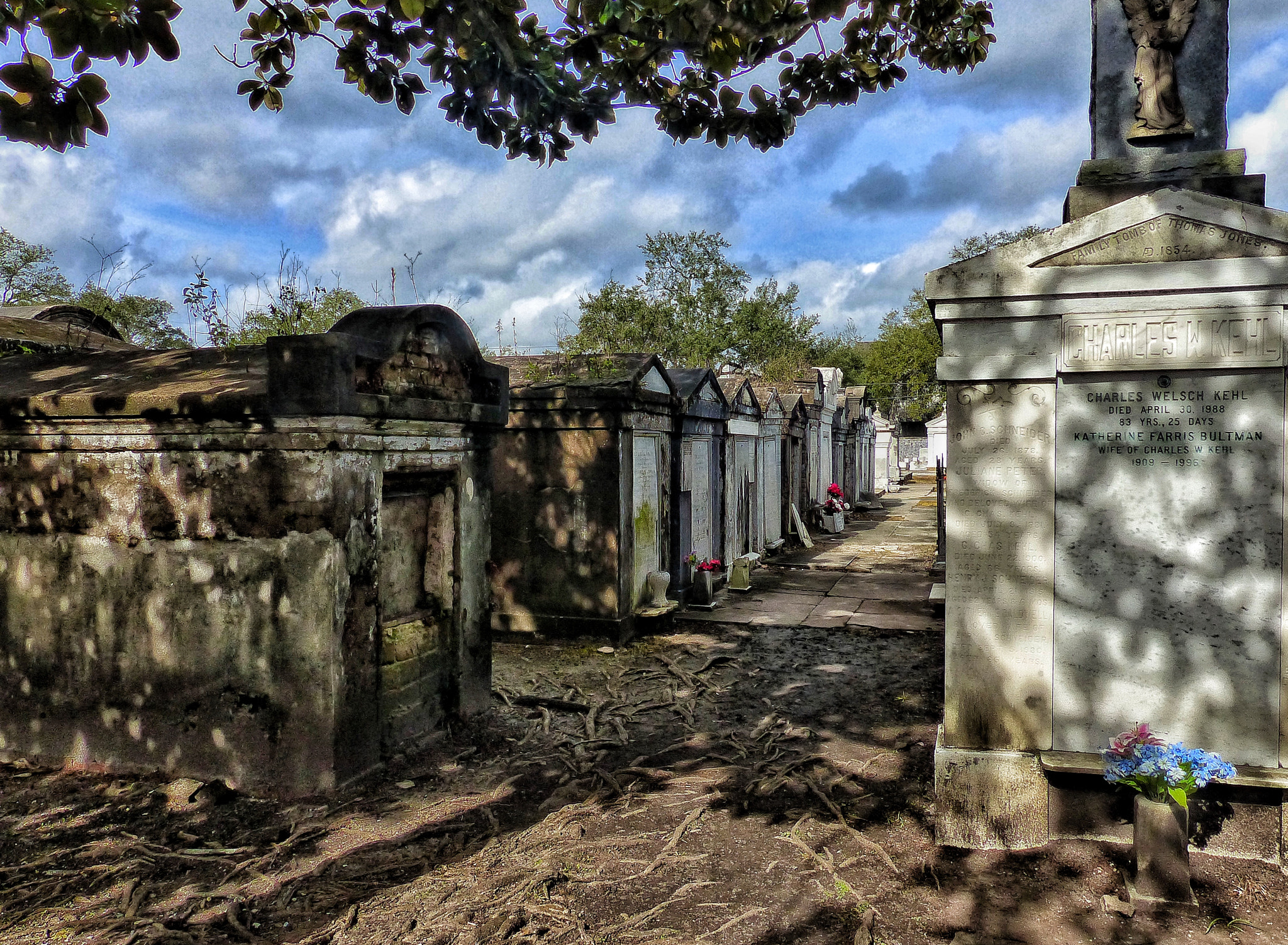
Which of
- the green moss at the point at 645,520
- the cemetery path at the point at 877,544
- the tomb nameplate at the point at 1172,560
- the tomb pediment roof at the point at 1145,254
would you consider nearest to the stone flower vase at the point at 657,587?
the green moss at the point at 645,520

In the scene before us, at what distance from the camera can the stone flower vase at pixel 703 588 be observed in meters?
11.4

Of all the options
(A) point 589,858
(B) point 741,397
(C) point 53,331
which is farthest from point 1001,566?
(B) point 741,397

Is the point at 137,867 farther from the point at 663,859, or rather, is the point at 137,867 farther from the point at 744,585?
the point at 744,585

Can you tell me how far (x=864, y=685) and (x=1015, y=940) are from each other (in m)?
4.26

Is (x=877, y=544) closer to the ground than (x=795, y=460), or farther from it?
closer to the ground

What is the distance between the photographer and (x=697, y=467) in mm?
12258

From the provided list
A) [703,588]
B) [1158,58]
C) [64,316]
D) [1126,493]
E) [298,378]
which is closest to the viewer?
[1126,493]

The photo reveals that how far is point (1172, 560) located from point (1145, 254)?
150cm

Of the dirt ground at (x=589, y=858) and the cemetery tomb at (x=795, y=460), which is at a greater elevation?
the cemetery tomb at (x=795, y=460)

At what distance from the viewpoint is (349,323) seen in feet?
18.3

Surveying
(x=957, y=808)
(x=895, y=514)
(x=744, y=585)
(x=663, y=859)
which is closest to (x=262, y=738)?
(x=663, y=859)

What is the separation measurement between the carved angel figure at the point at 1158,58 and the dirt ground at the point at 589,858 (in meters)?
3.75

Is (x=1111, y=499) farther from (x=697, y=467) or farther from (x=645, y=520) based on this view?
(x=697, y=467)

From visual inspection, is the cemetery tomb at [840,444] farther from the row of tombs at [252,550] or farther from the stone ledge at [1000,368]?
the stone ledge at [1000,368]
